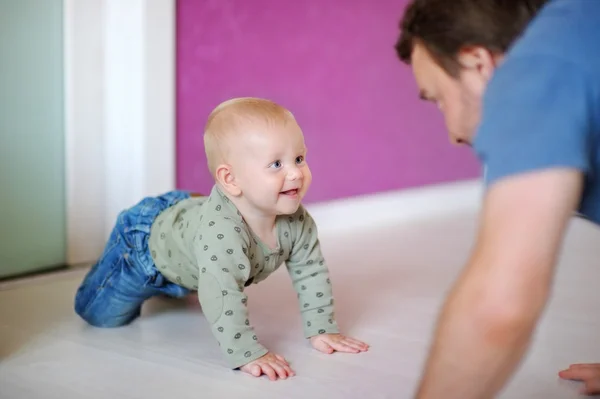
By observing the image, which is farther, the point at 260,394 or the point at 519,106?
the point at 260,394

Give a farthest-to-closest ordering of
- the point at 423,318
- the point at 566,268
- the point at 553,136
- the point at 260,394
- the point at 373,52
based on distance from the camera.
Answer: the point at 373,52 → the point at 566,268 → the point at 423,318 → the point at 260,394 → the point at 553,136

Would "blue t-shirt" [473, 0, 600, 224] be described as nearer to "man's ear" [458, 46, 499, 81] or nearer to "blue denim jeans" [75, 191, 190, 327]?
"man's ear" [458, 46, 499, 81]

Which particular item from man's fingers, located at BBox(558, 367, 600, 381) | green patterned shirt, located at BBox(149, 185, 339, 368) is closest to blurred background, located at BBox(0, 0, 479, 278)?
green patterned shirt, located at BBox(149, 185, 339, 368)

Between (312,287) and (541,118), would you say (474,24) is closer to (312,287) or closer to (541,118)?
(541,118)

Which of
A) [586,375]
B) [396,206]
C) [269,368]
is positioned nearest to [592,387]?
[586,375]

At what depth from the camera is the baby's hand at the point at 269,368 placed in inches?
45.6

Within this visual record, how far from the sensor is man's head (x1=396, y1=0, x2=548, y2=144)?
30.3 inches

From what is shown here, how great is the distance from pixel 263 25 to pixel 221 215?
38.4 inches

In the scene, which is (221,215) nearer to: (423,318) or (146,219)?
(146,219)

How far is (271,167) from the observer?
122cm

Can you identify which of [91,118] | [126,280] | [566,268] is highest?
[91,118]

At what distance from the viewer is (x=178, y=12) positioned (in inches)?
72.1

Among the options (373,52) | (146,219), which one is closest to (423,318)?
(146,219)

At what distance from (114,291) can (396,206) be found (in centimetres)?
145
